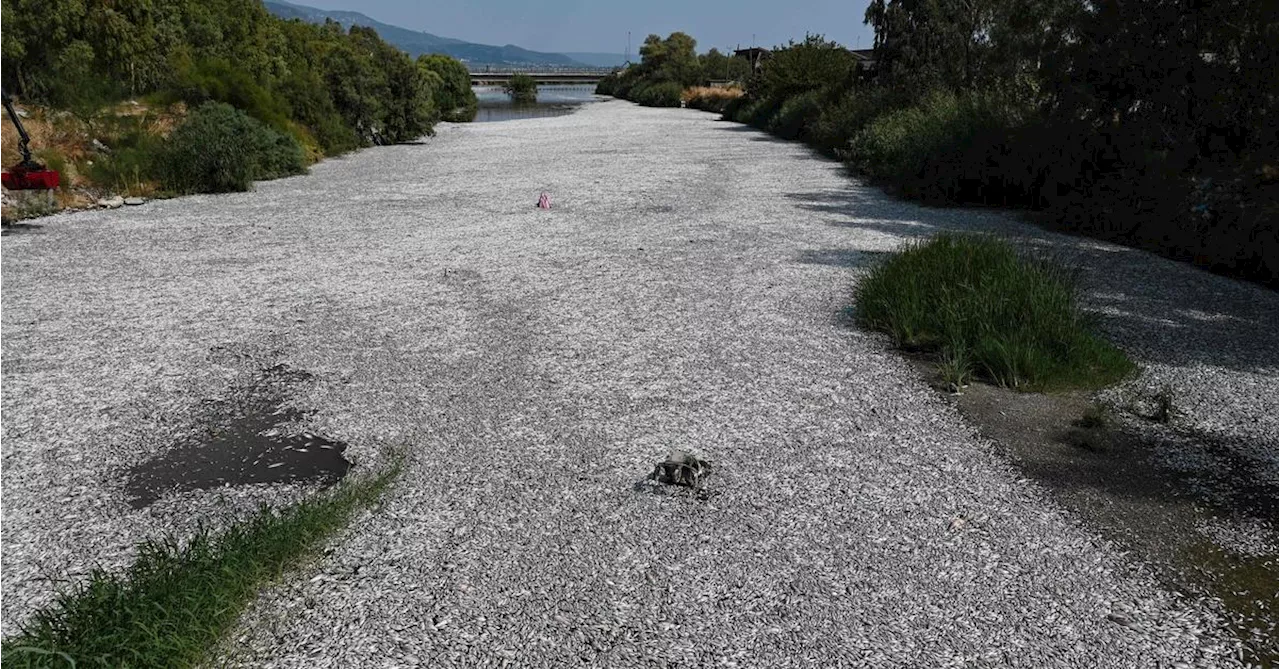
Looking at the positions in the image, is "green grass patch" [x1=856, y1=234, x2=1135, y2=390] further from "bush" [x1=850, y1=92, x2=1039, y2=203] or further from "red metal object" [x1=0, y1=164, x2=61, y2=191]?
"red metal object" [x1=0, y1=164, x2=61, y2=191]

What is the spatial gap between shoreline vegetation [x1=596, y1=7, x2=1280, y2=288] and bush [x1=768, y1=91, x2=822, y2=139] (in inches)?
278

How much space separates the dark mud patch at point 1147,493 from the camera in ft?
11.4

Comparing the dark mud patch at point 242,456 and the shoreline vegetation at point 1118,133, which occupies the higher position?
the shoreline vegetation at point 1118,133

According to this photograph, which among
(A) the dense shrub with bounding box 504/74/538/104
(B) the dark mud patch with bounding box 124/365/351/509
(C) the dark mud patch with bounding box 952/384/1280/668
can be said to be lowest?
(A) the dense shrub with bounding box 504/74/538/104

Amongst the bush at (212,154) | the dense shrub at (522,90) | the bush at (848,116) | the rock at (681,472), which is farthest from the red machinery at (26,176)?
the dense shrub at (522,90)

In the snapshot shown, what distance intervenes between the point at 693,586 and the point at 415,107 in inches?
957

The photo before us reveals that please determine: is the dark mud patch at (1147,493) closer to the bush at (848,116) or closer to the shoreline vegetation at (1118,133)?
the shoreline vegetation at (1118,133)

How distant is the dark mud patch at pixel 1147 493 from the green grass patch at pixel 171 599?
3.33 metres

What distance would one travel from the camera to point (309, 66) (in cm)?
2389

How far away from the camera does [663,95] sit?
60.1 meters

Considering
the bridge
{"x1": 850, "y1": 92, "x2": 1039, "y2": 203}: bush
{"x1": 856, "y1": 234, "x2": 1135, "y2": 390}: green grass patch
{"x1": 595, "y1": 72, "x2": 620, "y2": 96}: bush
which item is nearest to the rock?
{"x1": 856, "y1": 234, "x2": 1135, "y2": 390}: green grass patch

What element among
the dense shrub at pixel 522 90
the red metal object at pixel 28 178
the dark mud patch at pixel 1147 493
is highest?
the dark mud patch at pixel 1147 493

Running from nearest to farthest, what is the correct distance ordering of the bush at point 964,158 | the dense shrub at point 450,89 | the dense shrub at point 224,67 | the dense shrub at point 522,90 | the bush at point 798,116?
the bush at point 964,158, the dense shrub at point 224,67, the bush at point 798,116, the dense shrub at point 450,89, the dense shrub at point 522,90

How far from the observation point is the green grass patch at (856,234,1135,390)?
5.80 metres
